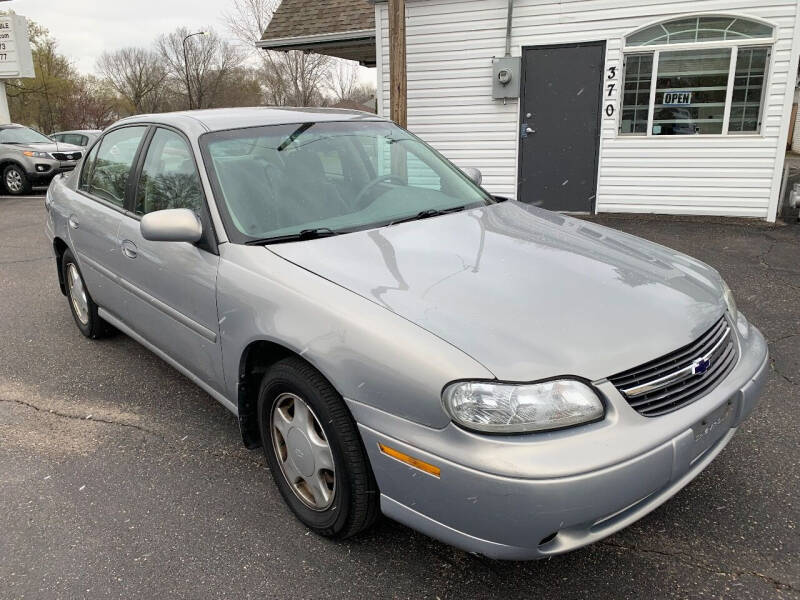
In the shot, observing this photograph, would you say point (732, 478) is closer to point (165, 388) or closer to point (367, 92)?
point (165, 388)

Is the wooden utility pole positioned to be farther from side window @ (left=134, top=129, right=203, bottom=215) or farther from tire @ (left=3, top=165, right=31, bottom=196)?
tire @ (left=3, top=165, right=31, bottom=196)

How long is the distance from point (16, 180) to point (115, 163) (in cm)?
1306

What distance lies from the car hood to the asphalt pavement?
84 centimetres

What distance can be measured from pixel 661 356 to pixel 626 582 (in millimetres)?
832

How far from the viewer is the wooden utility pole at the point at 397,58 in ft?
27.2


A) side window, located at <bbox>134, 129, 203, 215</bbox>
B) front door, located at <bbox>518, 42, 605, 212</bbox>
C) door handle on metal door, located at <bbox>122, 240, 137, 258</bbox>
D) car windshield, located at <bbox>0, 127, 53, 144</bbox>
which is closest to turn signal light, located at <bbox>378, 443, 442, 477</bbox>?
side window, located at <bbox>134, 129, 203, 215</bbox>

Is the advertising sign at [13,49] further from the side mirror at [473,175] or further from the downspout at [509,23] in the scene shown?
the side mirror at [473,175]

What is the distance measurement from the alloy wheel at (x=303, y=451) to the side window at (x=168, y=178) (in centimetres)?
107

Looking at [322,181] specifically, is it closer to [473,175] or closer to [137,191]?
[137,191]

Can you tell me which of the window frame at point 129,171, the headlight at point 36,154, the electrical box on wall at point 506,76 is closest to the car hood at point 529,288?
the window frame at point 129,171

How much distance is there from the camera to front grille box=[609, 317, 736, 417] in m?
1.97

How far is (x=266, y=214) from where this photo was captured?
9.20 ft

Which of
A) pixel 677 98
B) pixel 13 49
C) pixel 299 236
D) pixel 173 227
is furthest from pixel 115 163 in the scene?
pixel 13 49

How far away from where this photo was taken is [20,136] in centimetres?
1516
